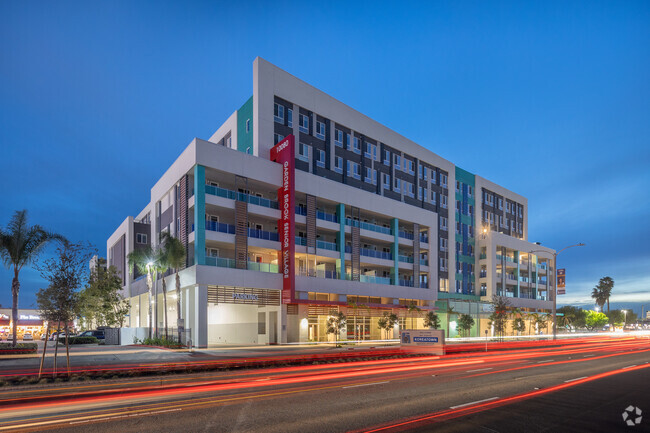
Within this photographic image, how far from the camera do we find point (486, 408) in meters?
12.1

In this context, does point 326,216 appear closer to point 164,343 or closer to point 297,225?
point 297,225

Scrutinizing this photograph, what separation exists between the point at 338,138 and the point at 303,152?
260 inches

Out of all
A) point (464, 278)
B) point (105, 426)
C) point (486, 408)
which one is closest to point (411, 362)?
point (486, 408)

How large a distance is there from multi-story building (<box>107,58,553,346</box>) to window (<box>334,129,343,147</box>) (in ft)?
0.52

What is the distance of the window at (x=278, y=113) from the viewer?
4859 cm

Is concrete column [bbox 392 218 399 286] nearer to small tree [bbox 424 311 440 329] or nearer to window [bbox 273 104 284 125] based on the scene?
small tree [bbox 424 311 440 329]

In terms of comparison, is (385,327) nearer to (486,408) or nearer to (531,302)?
(486,408)

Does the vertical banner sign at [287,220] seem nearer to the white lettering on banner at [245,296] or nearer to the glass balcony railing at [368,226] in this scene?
the white lettering on banner at [245,296]

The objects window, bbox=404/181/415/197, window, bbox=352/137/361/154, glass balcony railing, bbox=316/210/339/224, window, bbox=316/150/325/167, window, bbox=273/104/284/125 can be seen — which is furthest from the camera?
window, bbox=404/181/415/197

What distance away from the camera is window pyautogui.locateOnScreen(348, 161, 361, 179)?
5716cm

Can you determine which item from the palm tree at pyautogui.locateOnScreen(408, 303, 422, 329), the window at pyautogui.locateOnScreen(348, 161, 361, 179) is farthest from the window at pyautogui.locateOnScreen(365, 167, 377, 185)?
the palm tree at pyautogui.locateOnScreen(408, 303, 422, 329)

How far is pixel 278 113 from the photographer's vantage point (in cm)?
4884

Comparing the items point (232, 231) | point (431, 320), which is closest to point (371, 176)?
point (431, 320)

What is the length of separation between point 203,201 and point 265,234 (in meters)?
7.12
